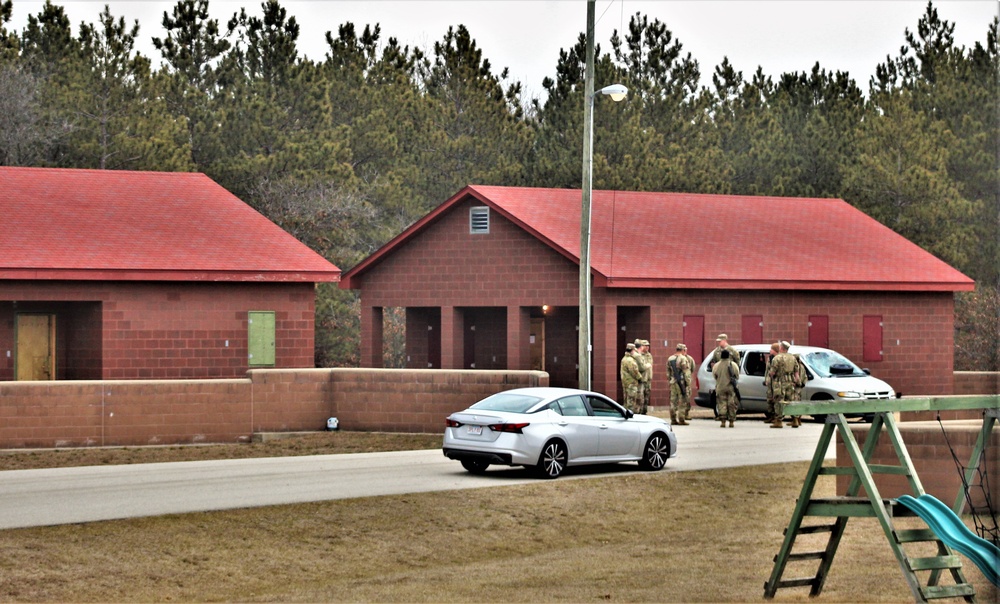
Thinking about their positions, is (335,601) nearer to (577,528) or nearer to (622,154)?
(577,528)

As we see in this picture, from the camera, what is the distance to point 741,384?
3259cm

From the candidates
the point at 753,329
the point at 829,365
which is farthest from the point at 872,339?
the point at 829,365

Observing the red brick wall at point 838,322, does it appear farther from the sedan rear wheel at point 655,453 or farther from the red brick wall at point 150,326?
the sedan rear wheel at point 655,453

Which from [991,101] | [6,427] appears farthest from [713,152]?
[6,427]

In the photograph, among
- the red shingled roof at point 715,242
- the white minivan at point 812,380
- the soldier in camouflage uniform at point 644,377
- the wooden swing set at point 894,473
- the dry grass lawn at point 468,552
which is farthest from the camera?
the red shingled roof at point 715,242

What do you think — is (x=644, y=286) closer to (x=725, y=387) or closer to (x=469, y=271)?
(x=469, y=271)

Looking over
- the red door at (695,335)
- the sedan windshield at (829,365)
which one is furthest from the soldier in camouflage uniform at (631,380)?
the red door at (695,335)

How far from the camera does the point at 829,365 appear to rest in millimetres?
31797

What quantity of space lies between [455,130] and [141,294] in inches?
1249

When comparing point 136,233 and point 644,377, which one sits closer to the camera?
point 644,377

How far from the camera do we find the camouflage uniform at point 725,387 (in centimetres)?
2939

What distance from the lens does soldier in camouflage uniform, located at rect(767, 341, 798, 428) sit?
29.3 m

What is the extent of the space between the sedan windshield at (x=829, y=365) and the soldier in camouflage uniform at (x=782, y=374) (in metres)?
2.08

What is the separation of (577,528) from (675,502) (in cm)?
219
